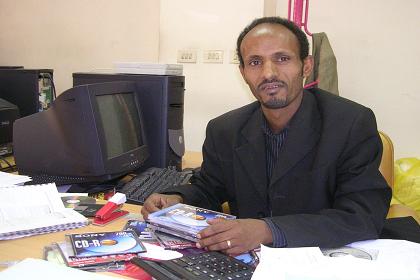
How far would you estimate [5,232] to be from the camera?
1.00 meters

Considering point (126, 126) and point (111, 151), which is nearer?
point (111, 151)

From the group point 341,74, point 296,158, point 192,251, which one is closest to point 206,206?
point 296,158

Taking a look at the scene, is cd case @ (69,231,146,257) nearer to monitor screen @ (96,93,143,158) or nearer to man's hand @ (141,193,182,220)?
man's hand @ (141,193,182,220)

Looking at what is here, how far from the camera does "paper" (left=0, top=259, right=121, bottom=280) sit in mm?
712

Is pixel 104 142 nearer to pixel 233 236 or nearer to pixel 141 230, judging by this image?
pixel 141 230

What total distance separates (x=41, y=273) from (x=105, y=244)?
20 cm

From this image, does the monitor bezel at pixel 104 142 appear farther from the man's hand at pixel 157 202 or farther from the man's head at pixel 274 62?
the man's head at pixel 274 62

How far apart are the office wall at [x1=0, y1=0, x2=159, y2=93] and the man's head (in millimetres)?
1692

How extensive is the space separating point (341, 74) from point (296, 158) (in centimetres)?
148

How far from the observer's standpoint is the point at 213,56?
2758 mm

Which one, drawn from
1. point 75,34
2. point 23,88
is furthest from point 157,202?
point 75,34

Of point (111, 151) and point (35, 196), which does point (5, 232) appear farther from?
point (111, 151)

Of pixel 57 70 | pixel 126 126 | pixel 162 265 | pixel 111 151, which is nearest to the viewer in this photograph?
pixel 162 265

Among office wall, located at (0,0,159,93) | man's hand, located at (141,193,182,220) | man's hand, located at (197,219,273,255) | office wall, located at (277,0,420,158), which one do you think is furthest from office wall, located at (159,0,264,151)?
man's hand, located at (197,219,273,255)
